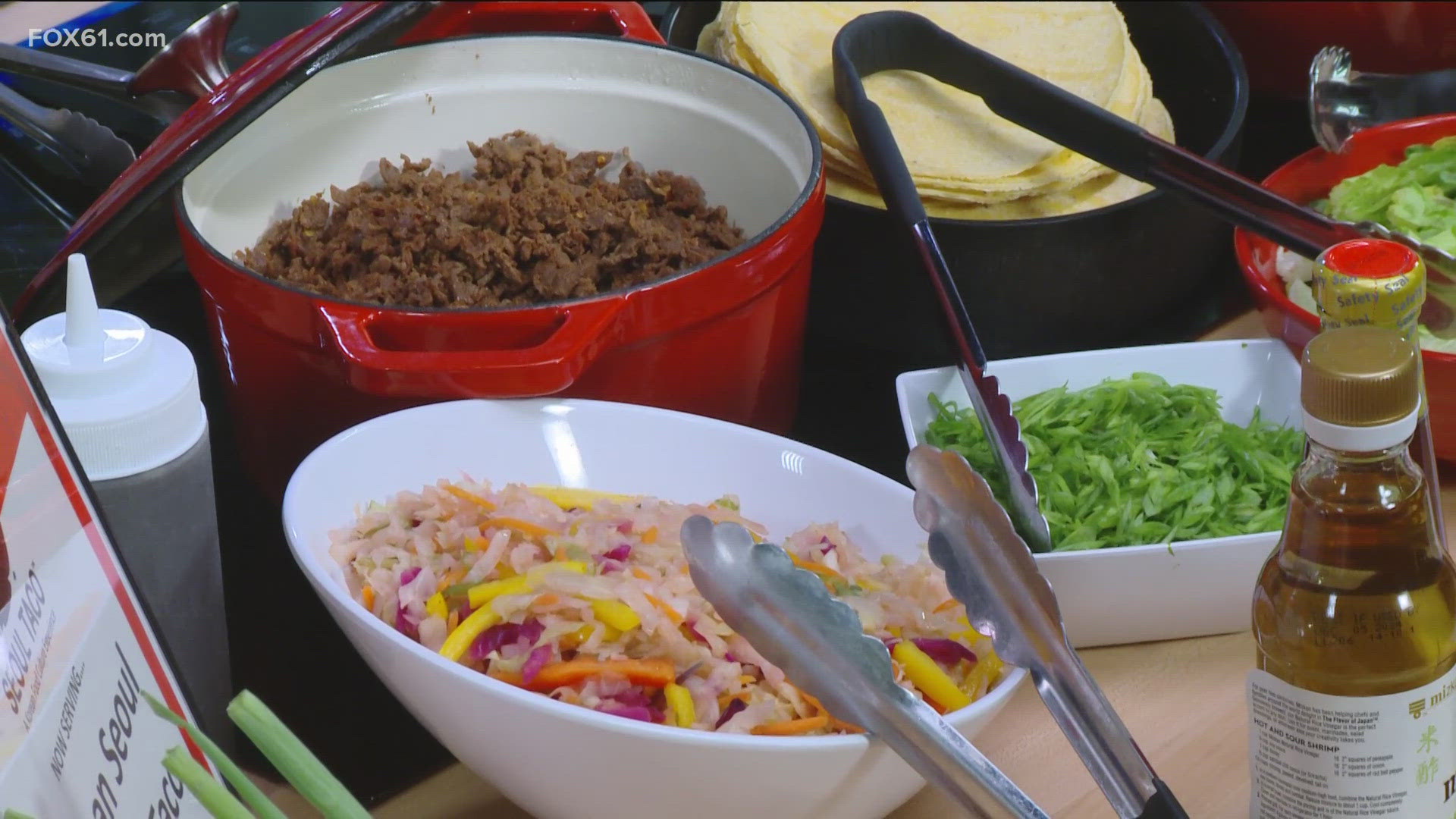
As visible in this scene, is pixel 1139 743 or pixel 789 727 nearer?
pixel 789 727

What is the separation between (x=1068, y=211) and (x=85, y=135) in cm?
86

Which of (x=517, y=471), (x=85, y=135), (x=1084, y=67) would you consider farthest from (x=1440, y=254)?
(x=85, y=135)

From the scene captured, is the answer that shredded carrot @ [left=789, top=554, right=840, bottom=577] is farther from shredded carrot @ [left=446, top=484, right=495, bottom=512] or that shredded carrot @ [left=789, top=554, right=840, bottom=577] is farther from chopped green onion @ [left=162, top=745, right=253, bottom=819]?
chopped green onion @ [left=162, top=745, right=253, bottom=819]

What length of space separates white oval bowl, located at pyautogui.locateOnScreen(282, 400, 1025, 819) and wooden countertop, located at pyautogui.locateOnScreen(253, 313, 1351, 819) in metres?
0.12

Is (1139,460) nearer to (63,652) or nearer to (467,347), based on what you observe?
(467,347)

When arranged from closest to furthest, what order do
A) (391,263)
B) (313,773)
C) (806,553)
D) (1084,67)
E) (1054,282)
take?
(313,773) < (806,553) < (391,263) < (1054,282) < (1084,67)

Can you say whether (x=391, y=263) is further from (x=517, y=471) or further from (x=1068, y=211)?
(x=1068, y=211)

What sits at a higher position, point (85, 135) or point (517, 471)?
point (85, 135)

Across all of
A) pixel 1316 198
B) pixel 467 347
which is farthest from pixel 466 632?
pixel 1316 198

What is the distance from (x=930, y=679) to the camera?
784 mm

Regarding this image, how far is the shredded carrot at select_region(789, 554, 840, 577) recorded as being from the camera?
0.87 meters

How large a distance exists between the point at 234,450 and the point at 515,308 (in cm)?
41

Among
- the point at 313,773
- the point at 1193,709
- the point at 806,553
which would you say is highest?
the point at 313,773

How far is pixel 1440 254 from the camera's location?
1184 millimetres
